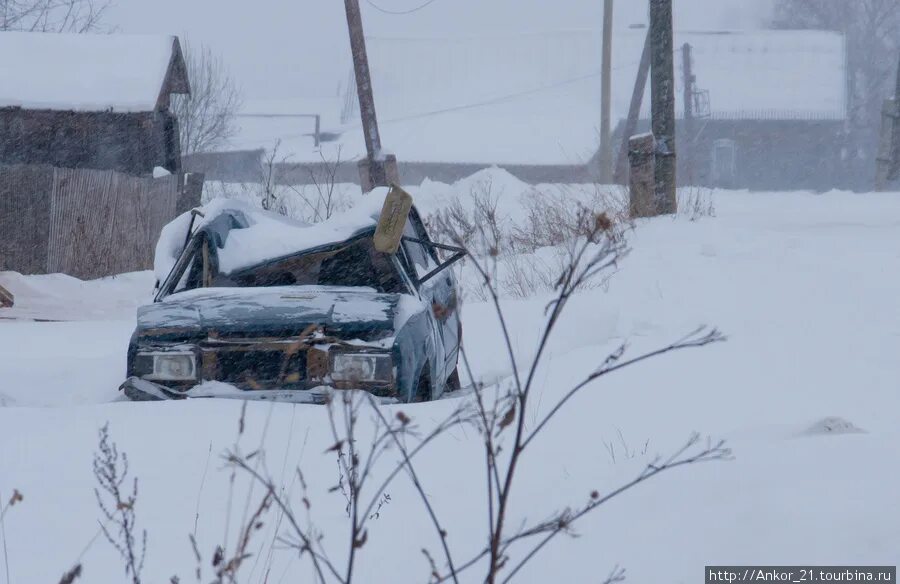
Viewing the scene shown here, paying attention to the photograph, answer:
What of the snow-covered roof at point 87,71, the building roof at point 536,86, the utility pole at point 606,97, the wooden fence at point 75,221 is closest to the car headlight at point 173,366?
the wooden fence at point 75,221

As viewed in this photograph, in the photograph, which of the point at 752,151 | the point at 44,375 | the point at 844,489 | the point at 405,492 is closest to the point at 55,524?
the point at 405,492

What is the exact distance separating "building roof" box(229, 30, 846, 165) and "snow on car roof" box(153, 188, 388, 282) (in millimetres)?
30953

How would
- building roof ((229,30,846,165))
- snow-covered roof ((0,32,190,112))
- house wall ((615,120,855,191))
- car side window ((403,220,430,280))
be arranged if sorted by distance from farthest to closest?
1. house wall ((615,120,855,191))
2. building roof ((229,30,846,165))
3. snow-covered roof ((0,32,190,112))
4. car side window ((403,220,430,280))

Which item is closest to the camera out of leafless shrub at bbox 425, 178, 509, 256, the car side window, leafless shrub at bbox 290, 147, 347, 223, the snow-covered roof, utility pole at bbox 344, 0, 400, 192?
leafless shrub at bbox 425, 178, 509, 256

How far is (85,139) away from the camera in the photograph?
2047 cm

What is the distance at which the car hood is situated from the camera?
4777 mm

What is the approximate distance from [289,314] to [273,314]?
0.08 meters

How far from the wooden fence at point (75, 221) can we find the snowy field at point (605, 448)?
7.43 m

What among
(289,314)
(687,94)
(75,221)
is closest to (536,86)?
(687,94)

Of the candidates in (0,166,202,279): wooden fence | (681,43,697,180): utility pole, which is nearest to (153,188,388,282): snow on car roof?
(0,166,202,279): wooden fence

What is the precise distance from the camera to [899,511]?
2.64m

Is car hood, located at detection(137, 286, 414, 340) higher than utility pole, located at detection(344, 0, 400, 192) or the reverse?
the reverse

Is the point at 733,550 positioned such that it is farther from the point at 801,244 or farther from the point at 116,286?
the point at 116,286

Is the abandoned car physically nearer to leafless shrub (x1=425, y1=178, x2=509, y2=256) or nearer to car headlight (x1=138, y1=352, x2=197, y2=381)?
car headlight (x1=138, y1=352, x2=197, y2=381)
